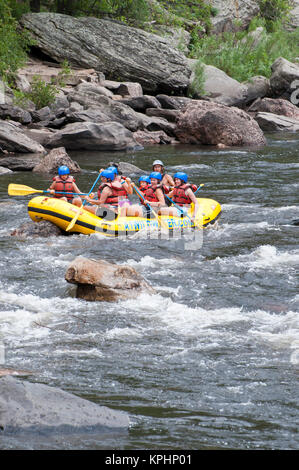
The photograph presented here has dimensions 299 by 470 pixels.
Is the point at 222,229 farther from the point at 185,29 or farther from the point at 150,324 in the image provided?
the point at 185,29

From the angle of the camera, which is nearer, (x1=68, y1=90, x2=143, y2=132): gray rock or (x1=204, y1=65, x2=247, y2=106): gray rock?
(x1=68, y1=90, x2=143, y2=132): gray rock

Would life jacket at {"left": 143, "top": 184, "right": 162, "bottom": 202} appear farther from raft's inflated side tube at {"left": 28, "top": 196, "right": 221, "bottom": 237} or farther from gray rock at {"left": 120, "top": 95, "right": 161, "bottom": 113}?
gray rock at {"left": 120, "top": 95, "right": 161, "bottom": 113}

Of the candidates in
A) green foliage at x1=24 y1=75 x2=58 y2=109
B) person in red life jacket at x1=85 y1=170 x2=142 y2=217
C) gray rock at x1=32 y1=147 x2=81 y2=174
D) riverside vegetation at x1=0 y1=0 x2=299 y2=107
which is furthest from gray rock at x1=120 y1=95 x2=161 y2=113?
person in red life jacket at x1=85 y1=170 x2=142 y2=217

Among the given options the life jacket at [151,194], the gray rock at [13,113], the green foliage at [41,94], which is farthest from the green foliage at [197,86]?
the life jacket at [151,194]

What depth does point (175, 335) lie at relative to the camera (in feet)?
20.5

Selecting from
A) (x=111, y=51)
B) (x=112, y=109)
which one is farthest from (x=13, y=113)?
(x=111, y=51)

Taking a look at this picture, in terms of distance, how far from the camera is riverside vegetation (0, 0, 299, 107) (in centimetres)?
2128

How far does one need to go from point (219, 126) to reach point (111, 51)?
24.5 feet

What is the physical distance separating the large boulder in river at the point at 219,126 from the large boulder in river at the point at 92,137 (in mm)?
2541

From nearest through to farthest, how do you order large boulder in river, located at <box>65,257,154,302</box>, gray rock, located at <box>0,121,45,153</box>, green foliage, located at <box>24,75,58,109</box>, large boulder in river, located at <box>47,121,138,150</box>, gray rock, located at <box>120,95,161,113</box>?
large boulder in river, located at <box>65,257,154,302</box>, gray rock, located at <box>0,121,45,153</box>, large boulder in river, located at <box>47,121,138,150</box>, green foliage, located at <box>24,75,58,109</box>, gray rock, located at <box>120,95,161,113</box>

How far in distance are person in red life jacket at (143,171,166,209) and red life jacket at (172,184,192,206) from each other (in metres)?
0.26

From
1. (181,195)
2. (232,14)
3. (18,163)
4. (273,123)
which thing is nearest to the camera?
(181,195)

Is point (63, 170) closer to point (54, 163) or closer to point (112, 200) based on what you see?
point (112, 200)

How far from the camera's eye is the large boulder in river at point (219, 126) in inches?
798
